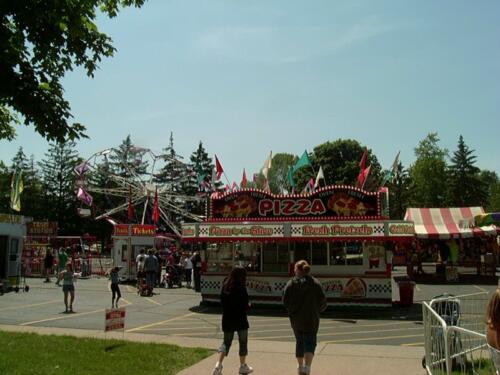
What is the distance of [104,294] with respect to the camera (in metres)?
21.4

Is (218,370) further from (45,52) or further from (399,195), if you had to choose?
(399,195)

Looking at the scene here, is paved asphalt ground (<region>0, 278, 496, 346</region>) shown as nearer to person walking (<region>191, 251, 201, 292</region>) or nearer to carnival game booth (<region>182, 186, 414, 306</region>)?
carnival game booth (<region>182, 186, 414, 306</region>)

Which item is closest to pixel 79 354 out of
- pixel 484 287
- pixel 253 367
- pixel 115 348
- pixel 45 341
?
pixel 115 348

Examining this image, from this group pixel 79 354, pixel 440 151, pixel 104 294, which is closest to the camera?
pixel 79 354

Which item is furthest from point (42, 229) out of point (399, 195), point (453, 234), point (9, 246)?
point (399, 195)

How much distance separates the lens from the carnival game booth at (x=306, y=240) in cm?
1706

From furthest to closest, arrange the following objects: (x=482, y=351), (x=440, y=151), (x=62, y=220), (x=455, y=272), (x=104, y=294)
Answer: (x=62, y=220) < (x=440, y=151) < (x=455, y=272) < (x=104, y=294) < (x=482, y=351)

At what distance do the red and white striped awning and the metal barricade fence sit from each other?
63.5ft

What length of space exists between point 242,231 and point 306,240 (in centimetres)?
222

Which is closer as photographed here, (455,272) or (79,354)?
(79,354)

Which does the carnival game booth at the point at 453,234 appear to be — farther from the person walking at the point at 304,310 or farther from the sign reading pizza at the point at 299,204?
the person walking at the point at 304,310

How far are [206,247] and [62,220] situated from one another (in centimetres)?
6648

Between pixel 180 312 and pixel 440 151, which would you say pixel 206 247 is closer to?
pixel 180 312

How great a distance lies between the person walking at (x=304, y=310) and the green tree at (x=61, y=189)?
75995 mm
